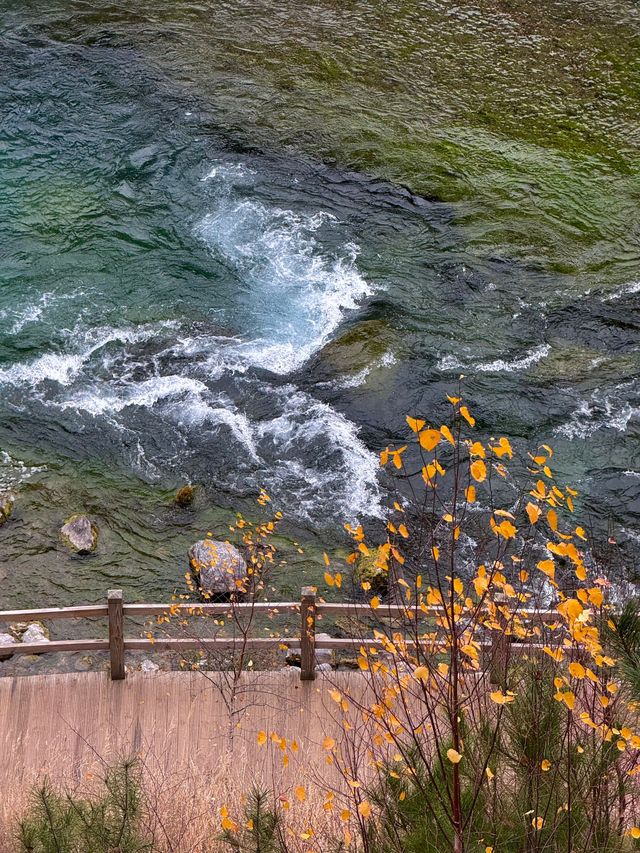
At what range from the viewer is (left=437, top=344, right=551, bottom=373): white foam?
16.2 meters

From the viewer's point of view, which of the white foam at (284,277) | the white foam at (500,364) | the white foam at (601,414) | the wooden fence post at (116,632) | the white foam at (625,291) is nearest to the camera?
the wooden fence post at (116,632)

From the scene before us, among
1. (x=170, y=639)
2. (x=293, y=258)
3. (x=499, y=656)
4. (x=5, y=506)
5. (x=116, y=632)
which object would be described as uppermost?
(x=293, y=258)

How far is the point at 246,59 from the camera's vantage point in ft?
80.6

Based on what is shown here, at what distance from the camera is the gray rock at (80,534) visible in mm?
13461

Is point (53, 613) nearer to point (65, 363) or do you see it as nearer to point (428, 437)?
point (428, 437)

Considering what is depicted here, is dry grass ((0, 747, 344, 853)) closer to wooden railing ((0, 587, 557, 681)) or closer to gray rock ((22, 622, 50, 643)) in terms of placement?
wooden railing ((0, 587, 557, 681))

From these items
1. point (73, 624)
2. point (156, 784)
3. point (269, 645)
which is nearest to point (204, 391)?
point (73, 624)

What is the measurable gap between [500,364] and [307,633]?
8.04 m

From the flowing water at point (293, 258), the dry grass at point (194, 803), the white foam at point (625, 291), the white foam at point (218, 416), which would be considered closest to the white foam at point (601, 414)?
the flowing water at point (293, 258)

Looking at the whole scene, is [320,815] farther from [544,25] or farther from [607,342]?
[544,25]

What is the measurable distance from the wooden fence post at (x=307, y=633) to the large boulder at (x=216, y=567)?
2.78 meters

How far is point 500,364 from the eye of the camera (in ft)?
53.5

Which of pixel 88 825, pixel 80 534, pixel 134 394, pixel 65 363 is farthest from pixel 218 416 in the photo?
pixel 88 825

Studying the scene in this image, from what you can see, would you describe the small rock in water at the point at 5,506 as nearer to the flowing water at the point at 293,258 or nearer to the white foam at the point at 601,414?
the flowing water at the point at 293,258
